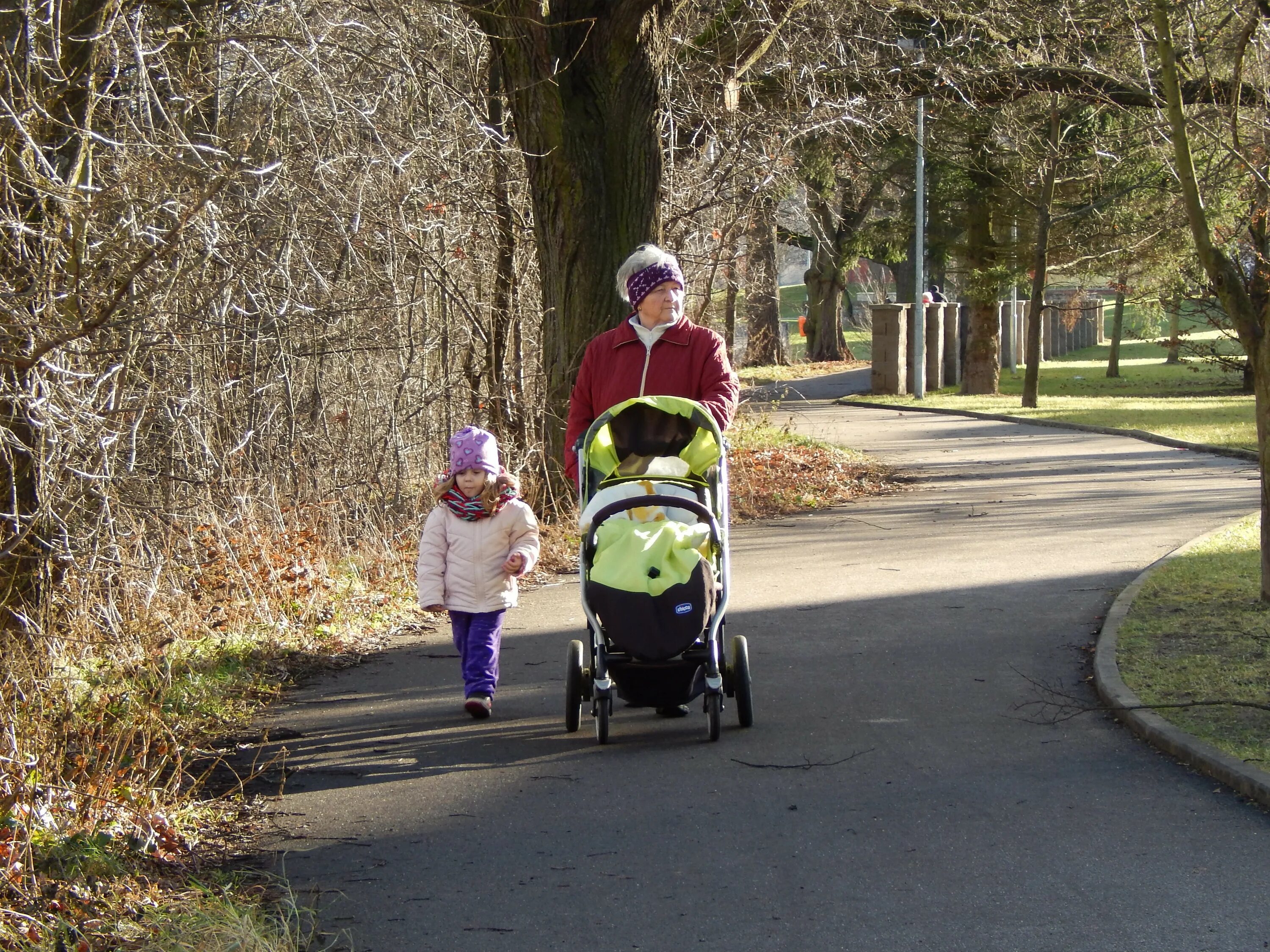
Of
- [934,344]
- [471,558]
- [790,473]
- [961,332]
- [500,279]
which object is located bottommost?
[790,473]

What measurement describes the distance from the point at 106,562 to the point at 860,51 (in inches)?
512

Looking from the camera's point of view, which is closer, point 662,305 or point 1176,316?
point 662,305

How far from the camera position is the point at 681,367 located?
22.8ft

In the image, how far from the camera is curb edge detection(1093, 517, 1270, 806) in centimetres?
559

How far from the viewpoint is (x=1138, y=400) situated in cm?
3228

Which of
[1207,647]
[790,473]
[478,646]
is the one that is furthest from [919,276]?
[478,646]

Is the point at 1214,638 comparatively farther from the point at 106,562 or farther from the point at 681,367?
the point at 106,562

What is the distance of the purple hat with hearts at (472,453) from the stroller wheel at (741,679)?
58.0 inches

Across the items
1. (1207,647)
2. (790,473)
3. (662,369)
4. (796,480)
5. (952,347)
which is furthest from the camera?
(952,347)

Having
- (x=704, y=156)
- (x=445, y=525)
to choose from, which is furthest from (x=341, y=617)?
(x=704, y=156)

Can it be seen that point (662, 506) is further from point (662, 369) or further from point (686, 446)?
point (662, 369)

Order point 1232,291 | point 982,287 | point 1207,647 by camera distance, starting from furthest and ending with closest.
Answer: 1. point 982,287
2. point 1232,291
3. point 1207,647

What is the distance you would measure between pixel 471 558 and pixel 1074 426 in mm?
19683

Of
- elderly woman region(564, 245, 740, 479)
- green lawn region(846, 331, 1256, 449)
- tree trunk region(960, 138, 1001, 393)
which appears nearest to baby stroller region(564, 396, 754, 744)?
elderly woman region(564, 245, 740, 479)
